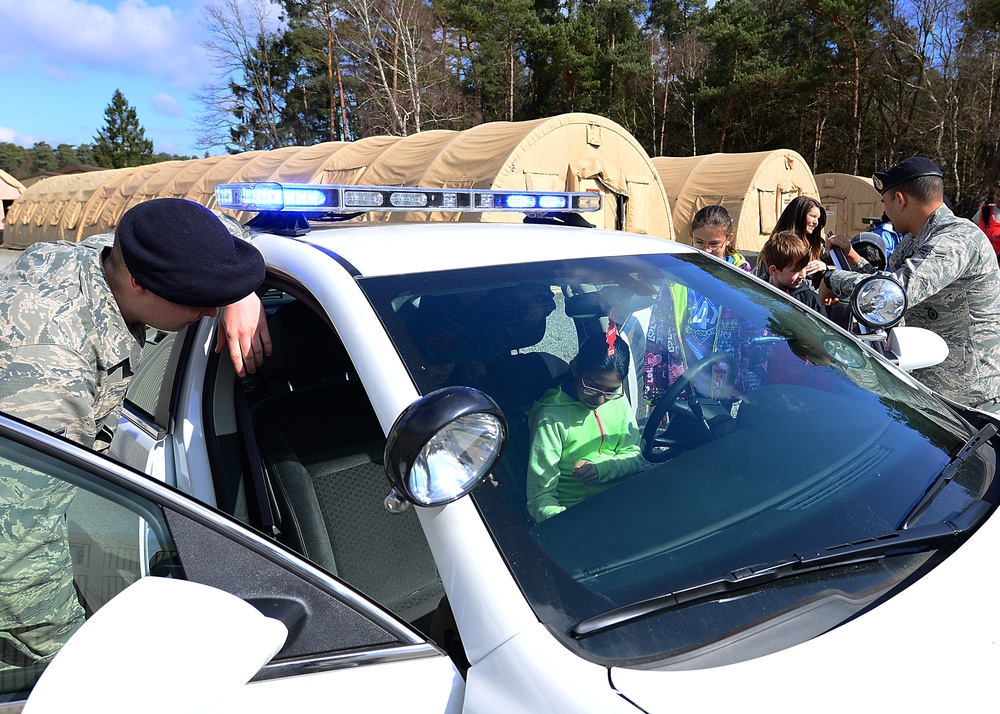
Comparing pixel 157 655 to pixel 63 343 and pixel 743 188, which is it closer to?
pixel 63 343

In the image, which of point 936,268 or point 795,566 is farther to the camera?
point 936,268

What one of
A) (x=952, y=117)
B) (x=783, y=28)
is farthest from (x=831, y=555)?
(x=783, y=28)

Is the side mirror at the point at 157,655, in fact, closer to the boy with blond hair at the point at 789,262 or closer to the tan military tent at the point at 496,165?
the boy with blond hair at the point at 789,262

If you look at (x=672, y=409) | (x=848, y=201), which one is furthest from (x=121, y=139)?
(x=672, y=409)

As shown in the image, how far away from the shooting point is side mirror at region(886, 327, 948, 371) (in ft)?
7.39

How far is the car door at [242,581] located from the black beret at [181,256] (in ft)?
2.08

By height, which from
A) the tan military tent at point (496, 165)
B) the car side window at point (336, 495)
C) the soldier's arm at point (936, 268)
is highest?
the tan military tent at point (496, 165)

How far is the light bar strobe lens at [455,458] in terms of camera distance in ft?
3.56

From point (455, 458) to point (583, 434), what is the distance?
510 millimetres

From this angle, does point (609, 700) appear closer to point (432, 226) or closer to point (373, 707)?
point (373, 707)

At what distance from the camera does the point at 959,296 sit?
10.2ft

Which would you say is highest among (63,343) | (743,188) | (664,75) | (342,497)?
(664,75)

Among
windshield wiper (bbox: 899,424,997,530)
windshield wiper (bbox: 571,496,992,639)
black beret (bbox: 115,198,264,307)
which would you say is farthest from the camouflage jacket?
windshield wiper (bbox: 899,424,997,530)

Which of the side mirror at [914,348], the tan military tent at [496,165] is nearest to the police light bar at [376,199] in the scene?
the side mirror at [914,348]
